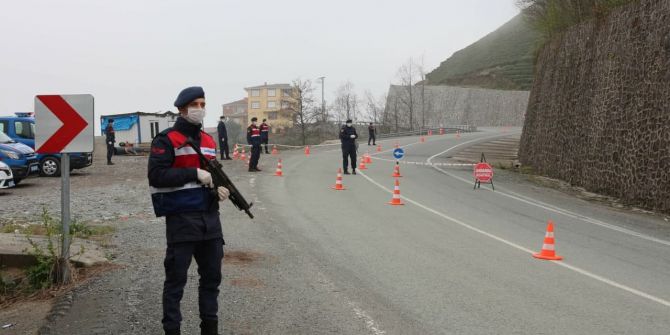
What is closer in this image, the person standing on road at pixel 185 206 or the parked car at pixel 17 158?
the person standing on road at pixel 185 206

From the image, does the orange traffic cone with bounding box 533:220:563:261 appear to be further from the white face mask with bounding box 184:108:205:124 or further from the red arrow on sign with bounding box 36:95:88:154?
the red arrow on sign with bounding box 36:95:88:154

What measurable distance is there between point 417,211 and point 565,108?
12.6 metres

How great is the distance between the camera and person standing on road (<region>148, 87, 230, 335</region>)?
430cm

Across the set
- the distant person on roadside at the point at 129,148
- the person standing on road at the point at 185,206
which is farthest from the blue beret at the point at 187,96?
the distant person on roadside at the point at 129,148

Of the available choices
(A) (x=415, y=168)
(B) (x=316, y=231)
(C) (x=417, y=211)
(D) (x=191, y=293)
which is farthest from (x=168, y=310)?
(A) (x=415, y=168)

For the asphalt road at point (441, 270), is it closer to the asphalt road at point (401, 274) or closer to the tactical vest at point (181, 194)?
the asphalt road at point (401, 274)

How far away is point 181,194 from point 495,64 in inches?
4387

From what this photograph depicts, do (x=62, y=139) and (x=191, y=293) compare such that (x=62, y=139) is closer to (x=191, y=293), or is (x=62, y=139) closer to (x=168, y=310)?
(x=191, y=293)

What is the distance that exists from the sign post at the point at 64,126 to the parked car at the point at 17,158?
42.2 ft

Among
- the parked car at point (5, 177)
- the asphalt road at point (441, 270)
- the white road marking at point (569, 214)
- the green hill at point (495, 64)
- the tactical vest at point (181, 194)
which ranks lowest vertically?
the white road marking at point (569, 214)

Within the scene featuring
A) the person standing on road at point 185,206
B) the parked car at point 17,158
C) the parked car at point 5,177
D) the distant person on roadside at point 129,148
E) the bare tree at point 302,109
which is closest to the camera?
the person standing on road at point 185,206

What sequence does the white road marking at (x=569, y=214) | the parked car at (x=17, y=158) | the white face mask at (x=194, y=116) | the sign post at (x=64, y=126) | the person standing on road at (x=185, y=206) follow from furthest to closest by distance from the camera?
1. the parked car at (x=17, y=158)
2. the white road marking at (x=569, y=214)
3. the sign post at (x=64, y=126)
4. the white face mask at (x=194, y=116)
5. the person standing on road at (x=185, y=206)

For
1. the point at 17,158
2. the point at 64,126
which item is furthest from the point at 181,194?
the point at 17,158

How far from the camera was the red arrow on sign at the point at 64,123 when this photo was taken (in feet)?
19.1
